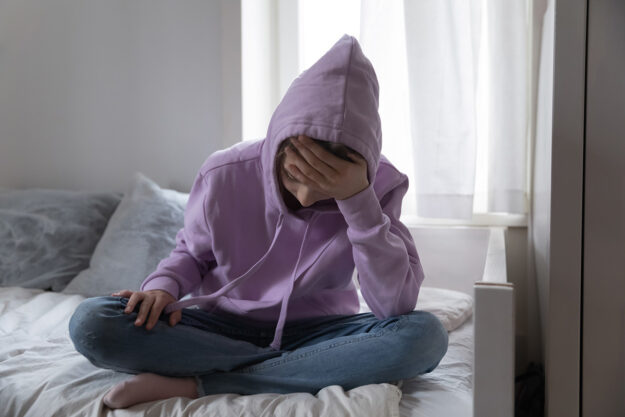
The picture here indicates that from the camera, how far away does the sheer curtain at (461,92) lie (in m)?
1.41

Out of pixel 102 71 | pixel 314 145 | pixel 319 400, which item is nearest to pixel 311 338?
pixel 319 400

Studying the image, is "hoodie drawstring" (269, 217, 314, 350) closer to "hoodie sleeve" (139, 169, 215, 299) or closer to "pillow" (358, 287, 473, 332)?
"hoodie sleeve" (139, 169, 215, 299)

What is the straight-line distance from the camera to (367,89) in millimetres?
812

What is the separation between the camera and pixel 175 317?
0.82m

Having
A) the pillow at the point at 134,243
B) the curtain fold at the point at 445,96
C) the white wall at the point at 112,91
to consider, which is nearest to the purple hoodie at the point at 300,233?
the pillow at the point at 134,243

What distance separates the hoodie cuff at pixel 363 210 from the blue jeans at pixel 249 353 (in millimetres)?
139

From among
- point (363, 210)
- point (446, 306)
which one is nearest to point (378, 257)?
point (363, 210)

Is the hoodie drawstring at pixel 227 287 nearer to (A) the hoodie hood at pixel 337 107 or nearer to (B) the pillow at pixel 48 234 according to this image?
(A) the hoodie hood at pixel 337 107

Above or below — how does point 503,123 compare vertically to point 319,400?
above

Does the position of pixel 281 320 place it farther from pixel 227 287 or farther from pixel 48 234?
pixel 48 234

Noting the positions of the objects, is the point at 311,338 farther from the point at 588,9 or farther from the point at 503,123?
the point at 503,123

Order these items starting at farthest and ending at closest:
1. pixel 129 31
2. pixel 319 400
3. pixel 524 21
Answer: pixel 129 31 → pixel 524 21 → pixel 319 400

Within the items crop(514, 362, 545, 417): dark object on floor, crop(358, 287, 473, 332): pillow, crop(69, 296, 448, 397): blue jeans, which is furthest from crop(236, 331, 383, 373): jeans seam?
crop(514, 362, 545, 417): dark object on floor

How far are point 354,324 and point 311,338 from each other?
71 mm
